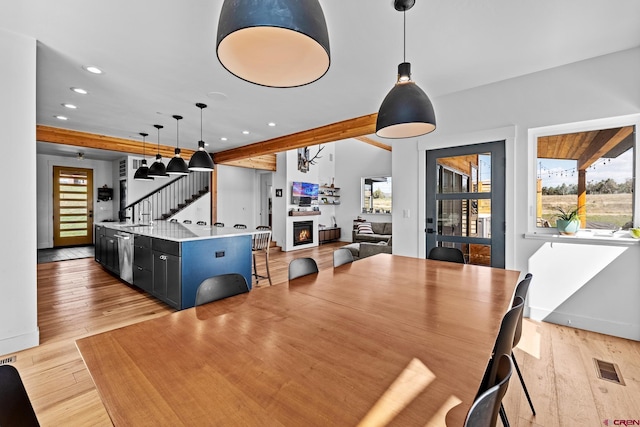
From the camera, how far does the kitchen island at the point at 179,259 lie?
325 cm

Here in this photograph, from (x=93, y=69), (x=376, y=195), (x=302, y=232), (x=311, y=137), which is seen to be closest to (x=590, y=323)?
(x=311, y=137)

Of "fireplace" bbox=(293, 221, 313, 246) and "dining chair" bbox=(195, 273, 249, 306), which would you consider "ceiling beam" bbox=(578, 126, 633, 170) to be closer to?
"dining chair" bbox=(195, 273, 249, 306)

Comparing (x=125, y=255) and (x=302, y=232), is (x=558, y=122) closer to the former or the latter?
(x=125, y=255)

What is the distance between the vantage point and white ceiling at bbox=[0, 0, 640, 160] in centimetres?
208

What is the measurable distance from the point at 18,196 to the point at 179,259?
140 centimetres

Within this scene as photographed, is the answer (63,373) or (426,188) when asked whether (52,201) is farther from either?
(426,188)

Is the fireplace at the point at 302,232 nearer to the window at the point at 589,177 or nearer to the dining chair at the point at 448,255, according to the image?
the dining chair at the point at 448,255

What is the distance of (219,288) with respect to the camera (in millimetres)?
1625

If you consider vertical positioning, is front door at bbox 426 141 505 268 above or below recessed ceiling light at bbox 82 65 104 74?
below

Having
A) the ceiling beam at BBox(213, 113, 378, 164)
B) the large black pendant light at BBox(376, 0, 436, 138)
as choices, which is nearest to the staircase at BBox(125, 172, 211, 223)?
the ceiling beam at BBox(213, 113, 378, 164)

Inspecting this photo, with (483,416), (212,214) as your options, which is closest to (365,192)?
(212,214)

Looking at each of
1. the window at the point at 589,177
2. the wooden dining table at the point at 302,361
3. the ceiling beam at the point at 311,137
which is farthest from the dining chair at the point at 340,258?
the ceiling beam at the point at 311,137

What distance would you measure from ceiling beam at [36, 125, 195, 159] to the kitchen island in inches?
96.8

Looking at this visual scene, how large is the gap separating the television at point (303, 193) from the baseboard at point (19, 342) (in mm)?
6107
